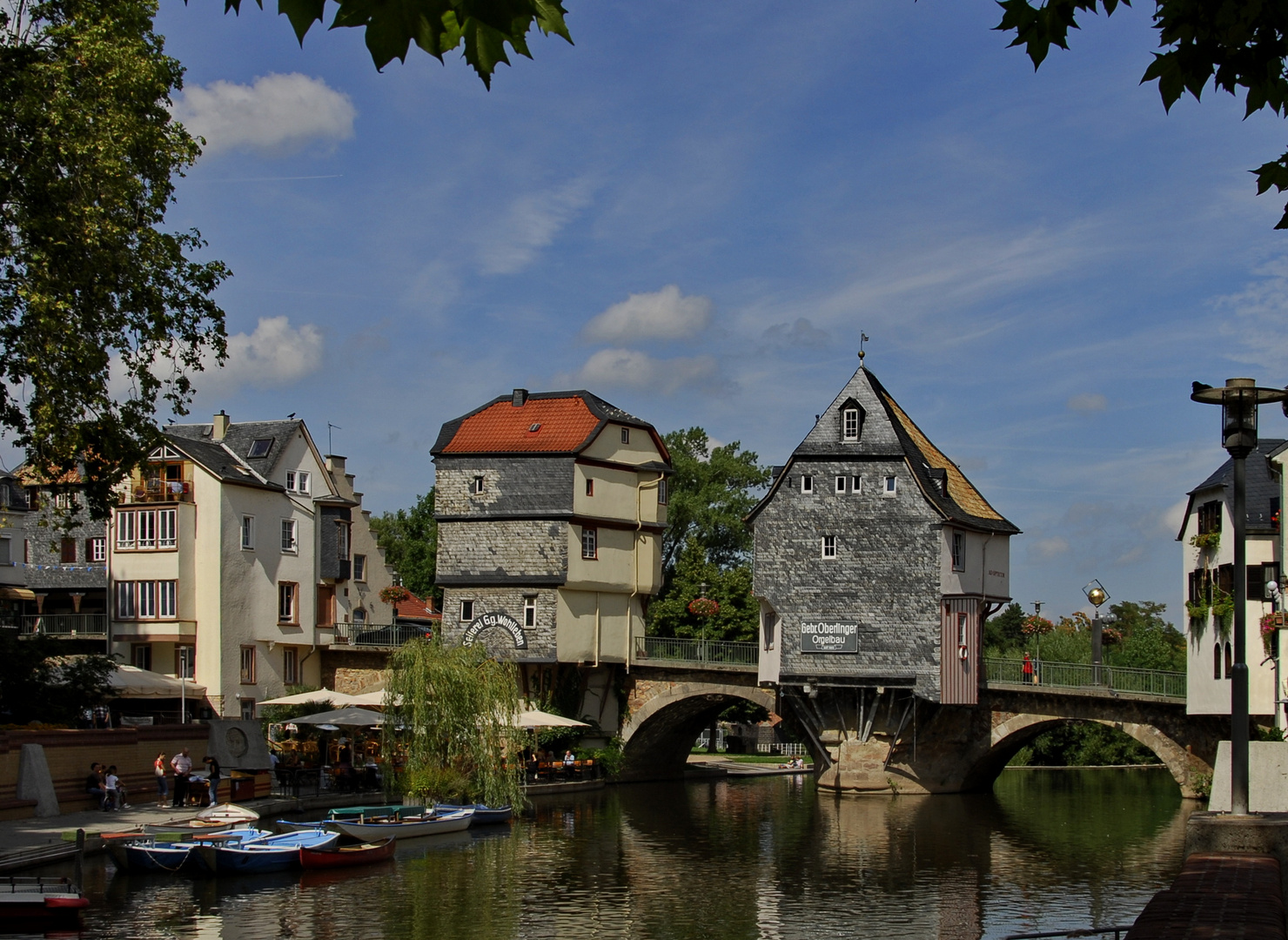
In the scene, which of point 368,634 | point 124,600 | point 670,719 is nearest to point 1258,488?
point 670,719

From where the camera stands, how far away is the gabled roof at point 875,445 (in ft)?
152

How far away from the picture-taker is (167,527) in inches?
1996

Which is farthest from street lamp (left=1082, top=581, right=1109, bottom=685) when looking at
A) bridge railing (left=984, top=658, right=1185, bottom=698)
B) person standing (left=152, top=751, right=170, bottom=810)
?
person standing (left=152, top=751, right=170, bottom=810)

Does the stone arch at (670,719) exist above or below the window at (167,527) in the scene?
below

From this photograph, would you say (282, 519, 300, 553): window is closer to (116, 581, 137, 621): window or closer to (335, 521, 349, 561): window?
(335, 521, 349, 561): window

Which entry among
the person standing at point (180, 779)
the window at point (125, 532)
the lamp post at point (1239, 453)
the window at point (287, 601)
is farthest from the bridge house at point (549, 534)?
the lamp post at point (1239, 453)

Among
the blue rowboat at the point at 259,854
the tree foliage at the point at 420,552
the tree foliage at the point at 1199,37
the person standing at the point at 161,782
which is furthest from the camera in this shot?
the tree foliage at the point at 420,552

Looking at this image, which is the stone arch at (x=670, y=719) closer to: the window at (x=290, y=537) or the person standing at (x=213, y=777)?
the window at (x=290, y=537)

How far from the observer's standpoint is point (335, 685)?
55031 mm

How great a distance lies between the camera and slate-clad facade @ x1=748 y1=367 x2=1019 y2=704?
4541 cm

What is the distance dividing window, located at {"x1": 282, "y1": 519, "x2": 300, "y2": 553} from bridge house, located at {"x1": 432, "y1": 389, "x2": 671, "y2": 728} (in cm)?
686

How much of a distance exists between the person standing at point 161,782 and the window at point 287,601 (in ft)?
58.4

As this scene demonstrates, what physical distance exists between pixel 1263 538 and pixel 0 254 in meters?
30.0

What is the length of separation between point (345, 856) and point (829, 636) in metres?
21.6
